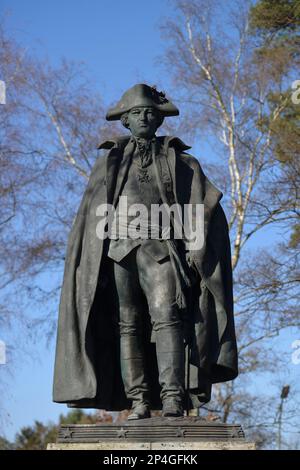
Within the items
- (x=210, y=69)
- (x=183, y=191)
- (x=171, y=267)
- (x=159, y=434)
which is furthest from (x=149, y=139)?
(x=210, y=69)

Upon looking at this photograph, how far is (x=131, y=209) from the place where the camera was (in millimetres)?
8445

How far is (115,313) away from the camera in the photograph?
8.52 m

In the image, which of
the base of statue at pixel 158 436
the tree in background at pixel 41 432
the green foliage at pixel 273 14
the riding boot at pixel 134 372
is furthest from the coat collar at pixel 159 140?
the tree in background at pixel 41 432

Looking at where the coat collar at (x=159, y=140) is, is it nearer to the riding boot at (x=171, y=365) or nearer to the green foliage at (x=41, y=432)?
the riding boot at (x=171, y=365)

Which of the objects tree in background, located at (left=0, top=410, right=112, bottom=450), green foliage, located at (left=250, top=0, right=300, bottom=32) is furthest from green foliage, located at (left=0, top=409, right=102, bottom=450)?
green foliage, located at (left=250, top=0, right=300, bottom=32)

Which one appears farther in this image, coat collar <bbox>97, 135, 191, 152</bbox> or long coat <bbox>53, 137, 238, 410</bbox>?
coat collar <bbox>97, 135, 191, 152</bbox>

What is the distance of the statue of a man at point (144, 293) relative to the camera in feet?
26.9

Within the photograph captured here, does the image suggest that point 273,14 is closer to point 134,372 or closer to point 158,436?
point 134,372

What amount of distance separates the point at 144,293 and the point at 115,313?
277 mm

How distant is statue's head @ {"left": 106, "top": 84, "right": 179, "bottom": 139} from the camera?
871 centimetres

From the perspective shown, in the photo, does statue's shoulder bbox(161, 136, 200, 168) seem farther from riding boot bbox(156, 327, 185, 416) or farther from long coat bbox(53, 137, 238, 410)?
riding boot bbox(156, 327, 185, 416)

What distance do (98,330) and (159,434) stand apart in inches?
44.4

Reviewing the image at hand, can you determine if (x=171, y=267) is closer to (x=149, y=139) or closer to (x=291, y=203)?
(x=149, y=139)

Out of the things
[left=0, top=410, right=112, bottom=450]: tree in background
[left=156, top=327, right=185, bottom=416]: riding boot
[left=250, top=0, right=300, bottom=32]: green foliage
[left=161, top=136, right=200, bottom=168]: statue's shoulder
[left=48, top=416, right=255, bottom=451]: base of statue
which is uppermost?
[left=250, top=0, right=300, bottom=32]: green foliage
